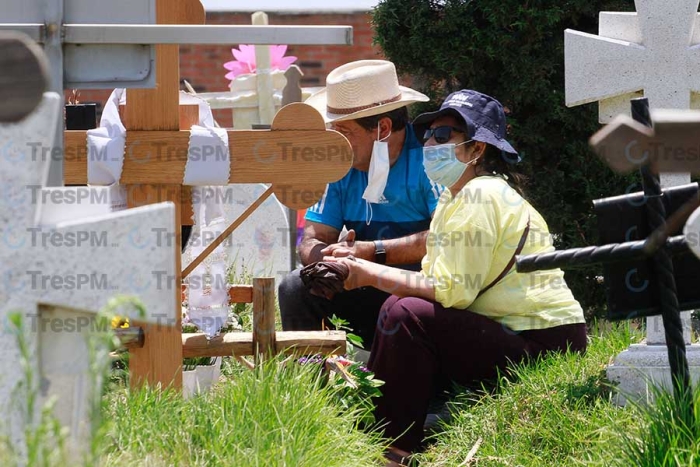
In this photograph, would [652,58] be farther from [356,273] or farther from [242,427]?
[242,427]

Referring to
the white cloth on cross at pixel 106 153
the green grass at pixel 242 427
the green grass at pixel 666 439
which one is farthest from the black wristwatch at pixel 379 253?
the green grass at pixel 666 439

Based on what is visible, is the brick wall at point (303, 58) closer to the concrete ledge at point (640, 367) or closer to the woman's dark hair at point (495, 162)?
the woman's dark hair at point (495, 162)

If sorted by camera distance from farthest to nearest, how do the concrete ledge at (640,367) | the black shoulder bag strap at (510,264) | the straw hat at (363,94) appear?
the straw hat at (363,94)
the black shoulder bag strap at (510,264)
the concrete ledge at (640,367)

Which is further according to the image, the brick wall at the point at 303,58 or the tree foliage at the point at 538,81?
the brick wall at the point at 303,58

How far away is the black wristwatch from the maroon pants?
0.52 m

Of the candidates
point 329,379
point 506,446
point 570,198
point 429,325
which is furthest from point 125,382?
point 570,198

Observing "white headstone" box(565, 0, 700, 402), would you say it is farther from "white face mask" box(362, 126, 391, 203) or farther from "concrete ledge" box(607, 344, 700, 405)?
"white face mask" box(362, 126, 391, 203)

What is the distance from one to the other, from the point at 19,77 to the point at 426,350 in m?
2.00

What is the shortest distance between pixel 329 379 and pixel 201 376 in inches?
24.9

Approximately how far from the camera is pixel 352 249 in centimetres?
437

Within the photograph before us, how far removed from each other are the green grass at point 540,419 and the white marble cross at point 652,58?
89 cm

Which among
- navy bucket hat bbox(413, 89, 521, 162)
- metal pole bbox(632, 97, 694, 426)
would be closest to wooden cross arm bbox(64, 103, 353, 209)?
navy bucket hat bbox(413, 89, 521, 162)

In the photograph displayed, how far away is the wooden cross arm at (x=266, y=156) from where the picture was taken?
3.63 metres

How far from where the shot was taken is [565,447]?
11.1 feet
